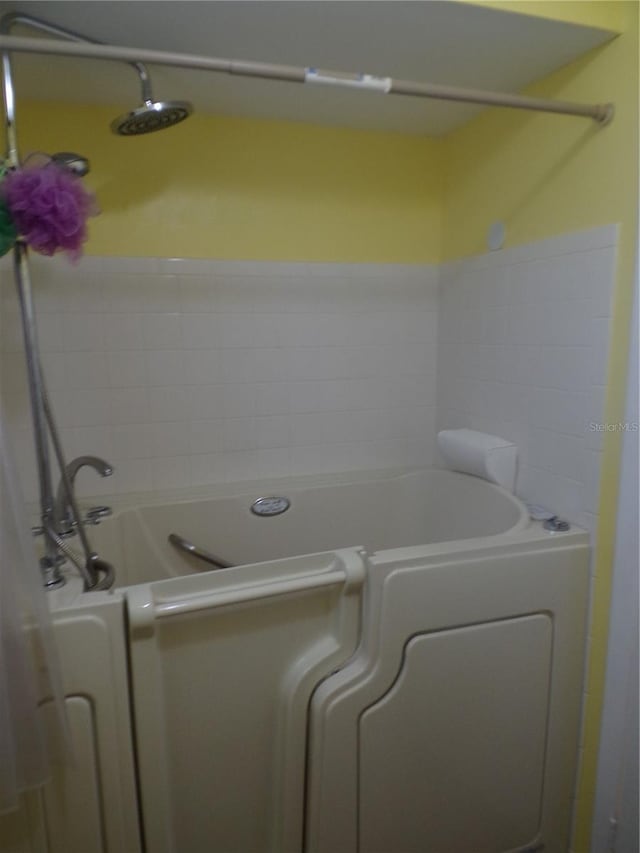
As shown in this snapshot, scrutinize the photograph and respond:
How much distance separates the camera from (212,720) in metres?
1.17

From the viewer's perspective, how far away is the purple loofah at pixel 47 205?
1.11 meters

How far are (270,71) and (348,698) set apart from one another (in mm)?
1327

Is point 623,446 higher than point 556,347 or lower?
lower

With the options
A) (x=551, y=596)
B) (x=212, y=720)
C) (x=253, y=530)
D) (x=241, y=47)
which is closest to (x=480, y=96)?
(x=241, y=47)

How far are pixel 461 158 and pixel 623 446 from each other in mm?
1162

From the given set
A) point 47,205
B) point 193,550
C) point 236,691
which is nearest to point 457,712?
point 236,691

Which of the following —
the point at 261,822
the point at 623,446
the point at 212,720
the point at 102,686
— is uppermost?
the point at 623,446

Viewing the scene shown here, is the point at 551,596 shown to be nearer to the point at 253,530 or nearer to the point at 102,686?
the point at 253,530

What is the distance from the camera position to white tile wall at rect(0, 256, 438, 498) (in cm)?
170

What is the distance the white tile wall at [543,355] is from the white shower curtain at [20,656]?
1263 mm

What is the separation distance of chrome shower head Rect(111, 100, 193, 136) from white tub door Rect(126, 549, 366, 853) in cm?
107

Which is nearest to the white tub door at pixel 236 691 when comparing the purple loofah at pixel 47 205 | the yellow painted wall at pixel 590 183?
the yellow painted wall at pixel 590 183

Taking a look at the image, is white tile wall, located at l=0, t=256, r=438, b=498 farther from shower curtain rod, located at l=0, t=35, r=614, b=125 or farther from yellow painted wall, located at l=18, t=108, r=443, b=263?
shower curtain rod, located at l=0, t=35, r=614, b=125

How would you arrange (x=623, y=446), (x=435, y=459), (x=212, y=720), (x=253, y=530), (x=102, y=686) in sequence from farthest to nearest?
(x=435, y=459) < (x=253, y=530) < (x=623, y=446) < (x=212, y=720) < (x=102, y=686)
